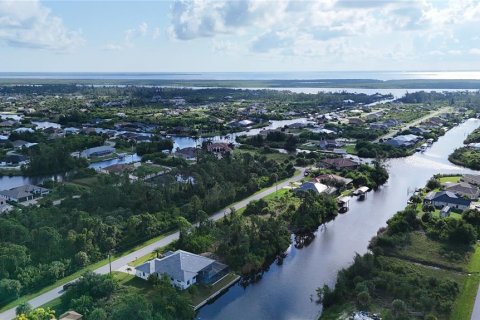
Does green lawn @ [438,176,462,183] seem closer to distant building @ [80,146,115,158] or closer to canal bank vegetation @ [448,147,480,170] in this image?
canal bank vegetation @ [448,147,480,170]

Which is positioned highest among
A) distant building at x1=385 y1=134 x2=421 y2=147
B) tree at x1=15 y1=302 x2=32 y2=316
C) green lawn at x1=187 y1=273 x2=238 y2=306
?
tree at x1=15 y1=302 x2=32 y2=316

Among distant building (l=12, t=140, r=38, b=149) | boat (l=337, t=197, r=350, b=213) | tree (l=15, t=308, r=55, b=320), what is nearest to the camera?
tree (l=15, t=308, r=55, b=320)

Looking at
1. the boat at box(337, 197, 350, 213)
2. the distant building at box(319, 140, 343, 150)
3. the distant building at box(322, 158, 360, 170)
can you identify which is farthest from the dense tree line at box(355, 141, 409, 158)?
the boat at box(337, 197, 350, 213)

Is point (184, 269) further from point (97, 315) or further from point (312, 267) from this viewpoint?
point (312, 267)

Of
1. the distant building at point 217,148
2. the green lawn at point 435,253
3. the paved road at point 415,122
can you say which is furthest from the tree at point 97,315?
the paved road at point 415,122

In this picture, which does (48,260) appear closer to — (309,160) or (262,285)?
(262,285)

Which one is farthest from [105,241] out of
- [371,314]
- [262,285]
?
[371,314]

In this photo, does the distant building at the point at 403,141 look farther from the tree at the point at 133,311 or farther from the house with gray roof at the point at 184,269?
the tree at the point at 133,311
